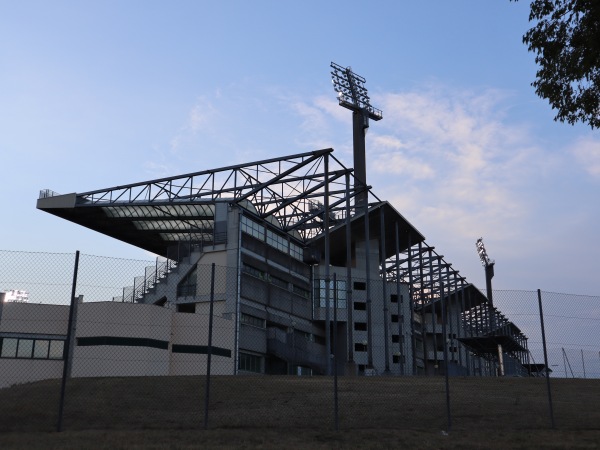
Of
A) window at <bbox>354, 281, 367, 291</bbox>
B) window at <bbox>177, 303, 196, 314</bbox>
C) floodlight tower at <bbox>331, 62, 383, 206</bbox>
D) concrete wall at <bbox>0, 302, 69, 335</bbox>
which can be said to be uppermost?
floodlight tower at <bbox>331, 62, 383, 206</bbox>

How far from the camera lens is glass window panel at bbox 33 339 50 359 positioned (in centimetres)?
4731

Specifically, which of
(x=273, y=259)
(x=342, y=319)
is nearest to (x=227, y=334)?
(x=273, y=259)

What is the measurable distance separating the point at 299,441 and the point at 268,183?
2022 inches

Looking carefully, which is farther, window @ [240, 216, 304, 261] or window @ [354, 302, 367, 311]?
window @ [354, 302, 367, 311]

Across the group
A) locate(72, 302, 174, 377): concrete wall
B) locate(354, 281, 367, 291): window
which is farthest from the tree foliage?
locate(354, 281, 367, 291): window

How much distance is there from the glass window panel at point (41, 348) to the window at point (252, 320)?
17.1 metres

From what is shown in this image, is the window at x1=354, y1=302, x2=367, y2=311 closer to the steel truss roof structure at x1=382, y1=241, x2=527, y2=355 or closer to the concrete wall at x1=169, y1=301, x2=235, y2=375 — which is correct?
the steel truss roof structure at x1=382, y1=241, x2=527, y2=355

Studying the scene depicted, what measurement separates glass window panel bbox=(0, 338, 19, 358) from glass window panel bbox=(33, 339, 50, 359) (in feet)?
4.30

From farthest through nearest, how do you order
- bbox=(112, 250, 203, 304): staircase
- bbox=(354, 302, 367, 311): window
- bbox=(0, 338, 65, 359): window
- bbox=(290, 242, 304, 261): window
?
bbox=(354, 302, 367, 311): window, bbox=(290, 242, 304, 261): window, bbox=(112, 250, 203, 304): staircase, bbox=(0, 338, 65, 359): window

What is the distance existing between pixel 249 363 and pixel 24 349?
19.2 meters

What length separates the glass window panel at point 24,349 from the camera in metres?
47.0

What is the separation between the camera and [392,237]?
302 ft

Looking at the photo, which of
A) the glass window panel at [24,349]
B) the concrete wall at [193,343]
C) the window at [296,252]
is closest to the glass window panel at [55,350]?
the glass window panel at [24,349]

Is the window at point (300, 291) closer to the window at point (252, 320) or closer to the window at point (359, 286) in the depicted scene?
the window at point (359, 286)
